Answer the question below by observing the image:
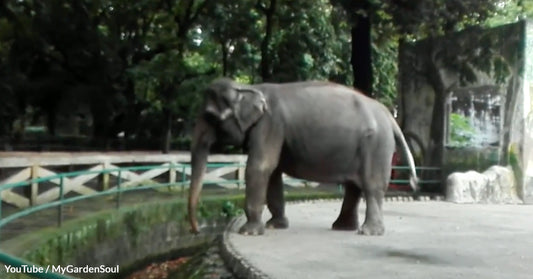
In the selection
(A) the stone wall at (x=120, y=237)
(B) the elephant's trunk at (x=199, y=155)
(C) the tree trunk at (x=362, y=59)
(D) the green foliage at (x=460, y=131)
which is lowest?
(A) the stone wall at (x=120, y=237)

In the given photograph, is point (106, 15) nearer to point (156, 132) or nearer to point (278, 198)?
point (156, 132)

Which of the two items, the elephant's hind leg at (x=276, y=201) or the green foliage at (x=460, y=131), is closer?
the elephant's hind leg at (x=276, y=201)

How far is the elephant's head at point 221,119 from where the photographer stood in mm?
10328

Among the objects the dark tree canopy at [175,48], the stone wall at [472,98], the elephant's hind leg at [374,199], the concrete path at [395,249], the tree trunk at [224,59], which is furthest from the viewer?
the tree trunk at [224,59]

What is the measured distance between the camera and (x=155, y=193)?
16.7 m

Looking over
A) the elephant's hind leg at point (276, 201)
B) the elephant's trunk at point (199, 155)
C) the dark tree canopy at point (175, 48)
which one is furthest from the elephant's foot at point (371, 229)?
the dark tree canopy at point (175, 48)

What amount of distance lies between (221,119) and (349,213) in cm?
243

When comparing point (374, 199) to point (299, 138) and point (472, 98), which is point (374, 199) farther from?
point (472, 98)

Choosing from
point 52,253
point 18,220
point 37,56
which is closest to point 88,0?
point 37,56

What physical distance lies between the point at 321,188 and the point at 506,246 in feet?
35.1

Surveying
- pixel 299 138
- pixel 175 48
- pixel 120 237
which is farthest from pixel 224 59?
pixel 299 138

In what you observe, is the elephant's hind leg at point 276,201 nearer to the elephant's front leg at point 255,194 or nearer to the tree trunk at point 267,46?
the elephant's front leg at point 255,194

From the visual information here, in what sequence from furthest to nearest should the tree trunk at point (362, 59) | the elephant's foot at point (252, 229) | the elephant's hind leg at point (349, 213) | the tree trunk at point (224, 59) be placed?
the tree trunk at point (224, 59) → the tree trunk at point (362, 59) → the elephant's hind leg at point (349, 213) → the elephant's foot at point (252, 229)

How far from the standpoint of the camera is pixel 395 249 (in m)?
9.69
